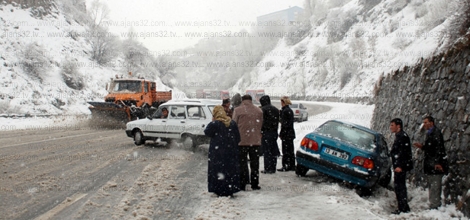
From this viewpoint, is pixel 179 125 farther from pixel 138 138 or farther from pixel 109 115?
pixel 109 115

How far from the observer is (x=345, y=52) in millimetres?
68938

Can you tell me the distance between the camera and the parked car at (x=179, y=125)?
10531 mm

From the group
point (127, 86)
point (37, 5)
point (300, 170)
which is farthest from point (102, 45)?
point (300, 170)

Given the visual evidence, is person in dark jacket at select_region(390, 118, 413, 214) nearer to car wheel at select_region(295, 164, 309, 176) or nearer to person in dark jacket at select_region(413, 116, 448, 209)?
person in dark jacket at select_region(413, 116, 448, 209)

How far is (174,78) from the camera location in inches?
2175

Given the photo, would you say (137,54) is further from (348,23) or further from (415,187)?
(348,23)

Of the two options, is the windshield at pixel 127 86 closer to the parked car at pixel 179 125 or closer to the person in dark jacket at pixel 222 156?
the parked car at pixel 179 125

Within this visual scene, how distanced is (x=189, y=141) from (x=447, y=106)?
22.8ft

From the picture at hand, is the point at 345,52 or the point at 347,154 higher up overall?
the point at 345,52

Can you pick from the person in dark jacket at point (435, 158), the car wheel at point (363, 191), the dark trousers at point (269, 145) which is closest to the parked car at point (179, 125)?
the dark trousers at point (269, 145)

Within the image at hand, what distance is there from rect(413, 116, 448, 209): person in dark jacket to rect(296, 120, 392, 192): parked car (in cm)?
101

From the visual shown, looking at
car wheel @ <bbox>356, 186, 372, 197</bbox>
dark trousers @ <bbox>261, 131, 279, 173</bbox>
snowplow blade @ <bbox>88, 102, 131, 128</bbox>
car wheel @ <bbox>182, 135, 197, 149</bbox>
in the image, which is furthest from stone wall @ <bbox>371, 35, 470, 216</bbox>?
snowplow blade @ <bbox>88, 102, 131, 128</bbox>

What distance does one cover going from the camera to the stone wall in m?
6.04

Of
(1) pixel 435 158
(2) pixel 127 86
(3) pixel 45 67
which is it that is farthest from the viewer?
(3) pixel 45 67
